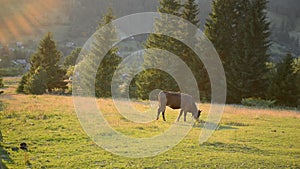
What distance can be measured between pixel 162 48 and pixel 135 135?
3617cm

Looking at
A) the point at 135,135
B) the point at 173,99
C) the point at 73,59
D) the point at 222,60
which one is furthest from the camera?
the point at 73,59

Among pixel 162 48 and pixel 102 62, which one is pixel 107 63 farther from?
pixel 162 48

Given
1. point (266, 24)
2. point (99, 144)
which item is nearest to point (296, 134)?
point (99, 144)

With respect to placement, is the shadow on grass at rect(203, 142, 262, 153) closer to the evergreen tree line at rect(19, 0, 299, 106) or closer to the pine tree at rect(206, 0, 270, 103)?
the evergreen tree line at rect(19, 0, 299, 106)

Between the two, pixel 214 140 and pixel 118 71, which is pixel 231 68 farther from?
pixel 214 140

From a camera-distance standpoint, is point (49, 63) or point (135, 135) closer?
point (135, 135)

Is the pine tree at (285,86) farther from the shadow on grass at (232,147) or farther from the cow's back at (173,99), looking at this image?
the shadow on grass at (232,147)

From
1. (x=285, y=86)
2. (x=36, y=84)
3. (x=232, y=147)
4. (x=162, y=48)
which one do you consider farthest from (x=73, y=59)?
(x=232, y=147)

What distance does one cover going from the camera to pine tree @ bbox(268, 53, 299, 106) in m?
48.0

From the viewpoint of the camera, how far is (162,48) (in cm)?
5312

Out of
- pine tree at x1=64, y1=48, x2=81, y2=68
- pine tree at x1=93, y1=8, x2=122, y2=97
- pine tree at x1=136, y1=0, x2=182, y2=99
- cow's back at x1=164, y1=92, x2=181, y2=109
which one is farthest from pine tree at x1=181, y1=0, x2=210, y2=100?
pine tree at x1=64, y1=48, x2=81, y2=68

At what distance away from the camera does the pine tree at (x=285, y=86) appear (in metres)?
48.0

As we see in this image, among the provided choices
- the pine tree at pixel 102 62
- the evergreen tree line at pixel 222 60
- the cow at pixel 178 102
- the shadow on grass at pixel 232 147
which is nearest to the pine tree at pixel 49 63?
the evergreen tree line at pixel 222 60

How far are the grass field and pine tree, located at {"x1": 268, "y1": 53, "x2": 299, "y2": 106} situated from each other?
25.3 metres
